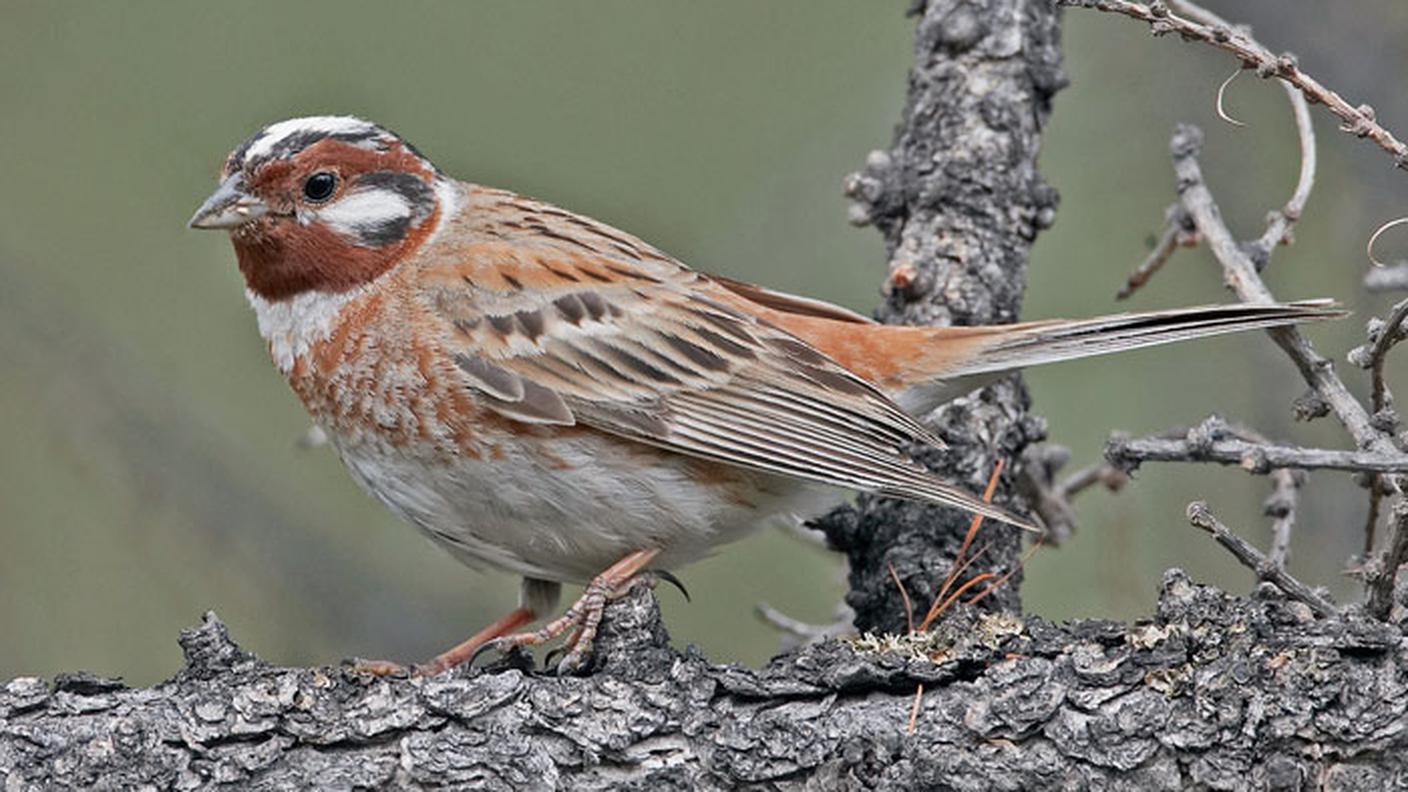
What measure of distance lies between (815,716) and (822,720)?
16 millimetres

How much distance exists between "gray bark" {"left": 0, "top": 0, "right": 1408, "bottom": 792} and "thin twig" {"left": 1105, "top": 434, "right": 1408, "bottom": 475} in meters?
0.29

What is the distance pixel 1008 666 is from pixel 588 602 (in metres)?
1.25

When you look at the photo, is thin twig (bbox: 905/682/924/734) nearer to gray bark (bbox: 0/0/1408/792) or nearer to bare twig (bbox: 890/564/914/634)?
gray bark (bbox: 0/0/1408/792)

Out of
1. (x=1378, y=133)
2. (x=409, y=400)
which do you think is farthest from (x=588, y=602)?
(x=1378, y=133)

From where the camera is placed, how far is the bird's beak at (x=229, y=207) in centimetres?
511

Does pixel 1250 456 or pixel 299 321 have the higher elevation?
pixel 299 321

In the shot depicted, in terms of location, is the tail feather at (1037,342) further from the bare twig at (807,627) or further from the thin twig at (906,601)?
the bare twig at (807,627)

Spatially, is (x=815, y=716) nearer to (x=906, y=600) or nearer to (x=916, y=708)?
(x=916, y=708)

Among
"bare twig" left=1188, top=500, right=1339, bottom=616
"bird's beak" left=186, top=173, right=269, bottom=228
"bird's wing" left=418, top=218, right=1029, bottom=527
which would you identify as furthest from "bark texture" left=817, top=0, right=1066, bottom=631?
"bird's beak" left=186, top=173, right=269, bottom=228

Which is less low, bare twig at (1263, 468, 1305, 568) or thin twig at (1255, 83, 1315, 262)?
thin twig at (1255, 83, 1315, 262)

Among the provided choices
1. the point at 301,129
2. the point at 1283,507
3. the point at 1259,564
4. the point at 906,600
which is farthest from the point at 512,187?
the point at 1259,564

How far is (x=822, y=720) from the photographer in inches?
154

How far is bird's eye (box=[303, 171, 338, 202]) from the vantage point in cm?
529

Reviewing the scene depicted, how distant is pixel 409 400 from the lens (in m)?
4.98
